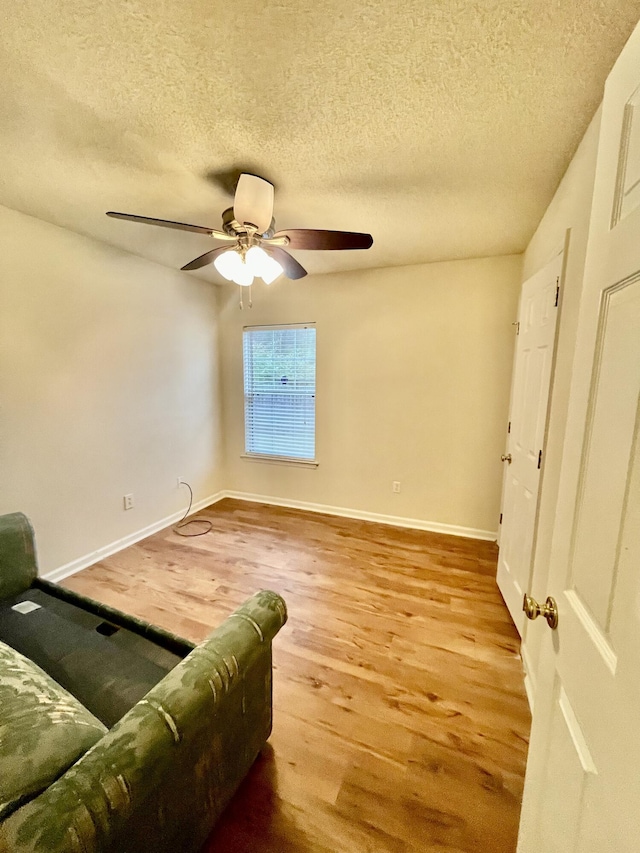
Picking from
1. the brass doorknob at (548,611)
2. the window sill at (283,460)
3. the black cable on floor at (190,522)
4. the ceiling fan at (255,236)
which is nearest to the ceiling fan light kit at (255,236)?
the ceiling fan at (255,236)

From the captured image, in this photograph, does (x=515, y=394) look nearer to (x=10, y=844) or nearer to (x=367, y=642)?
(x=367, y=642)

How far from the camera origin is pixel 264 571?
2.60 m

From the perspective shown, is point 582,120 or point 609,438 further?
point 582,120

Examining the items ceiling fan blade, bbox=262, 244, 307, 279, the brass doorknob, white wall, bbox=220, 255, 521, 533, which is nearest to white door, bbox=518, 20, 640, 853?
the brass doorknob

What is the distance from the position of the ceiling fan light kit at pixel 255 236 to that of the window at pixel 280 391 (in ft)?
5.25

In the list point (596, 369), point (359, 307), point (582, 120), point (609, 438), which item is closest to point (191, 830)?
point (609, 438)

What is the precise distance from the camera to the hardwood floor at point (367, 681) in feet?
3.74

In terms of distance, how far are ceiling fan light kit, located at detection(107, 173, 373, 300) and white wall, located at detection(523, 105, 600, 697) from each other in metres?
0.89

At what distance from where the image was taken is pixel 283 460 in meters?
3.84

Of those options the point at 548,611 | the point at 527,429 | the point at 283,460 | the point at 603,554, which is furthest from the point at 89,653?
the point at 283,460

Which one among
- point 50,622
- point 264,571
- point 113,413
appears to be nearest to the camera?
point 50,622

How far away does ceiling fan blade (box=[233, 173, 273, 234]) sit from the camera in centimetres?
160

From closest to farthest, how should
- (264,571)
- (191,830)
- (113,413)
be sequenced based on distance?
1. (191,830)
2. (264,571)
3. (113,413)

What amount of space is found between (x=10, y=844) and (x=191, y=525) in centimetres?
298
